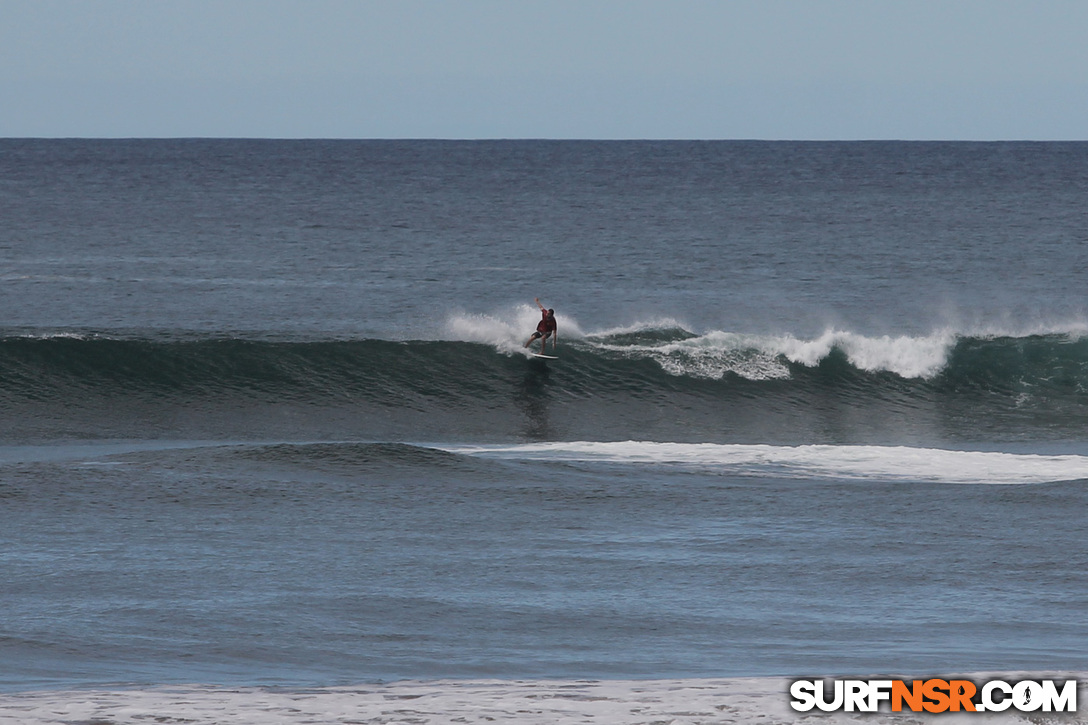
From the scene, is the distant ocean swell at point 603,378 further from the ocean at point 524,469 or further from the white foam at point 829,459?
the white foam at point 829,459

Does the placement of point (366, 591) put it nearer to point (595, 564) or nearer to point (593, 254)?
point (595, 564)

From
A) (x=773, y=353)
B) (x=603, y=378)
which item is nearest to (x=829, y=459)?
(x=603, y=378)

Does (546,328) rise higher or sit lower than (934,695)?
higher

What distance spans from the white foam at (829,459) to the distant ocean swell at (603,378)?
1.83 meters

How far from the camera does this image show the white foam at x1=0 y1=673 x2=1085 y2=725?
6984mm

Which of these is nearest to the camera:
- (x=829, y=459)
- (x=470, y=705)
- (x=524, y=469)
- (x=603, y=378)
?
(x=470, y=705)

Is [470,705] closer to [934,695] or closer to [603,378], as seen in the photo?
[934,695]

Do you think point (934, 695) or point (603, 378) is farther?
point (603, 378)

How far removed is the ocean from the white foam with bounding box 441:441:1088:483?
4.6 inches

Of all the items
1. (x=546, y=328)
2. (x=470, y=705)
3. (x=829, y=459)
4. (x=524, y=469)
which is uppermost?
(x=546, y=328)

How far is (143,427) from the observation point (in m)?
21.5

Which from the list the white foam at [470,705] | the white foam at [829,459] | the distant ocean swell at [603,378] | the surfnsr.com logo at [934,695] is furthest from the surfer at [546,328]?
the surfnsr.com logo at [934,695]

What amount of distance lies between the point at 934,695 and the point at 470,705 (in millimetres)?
2734

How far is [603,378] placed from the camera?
83.0ft
